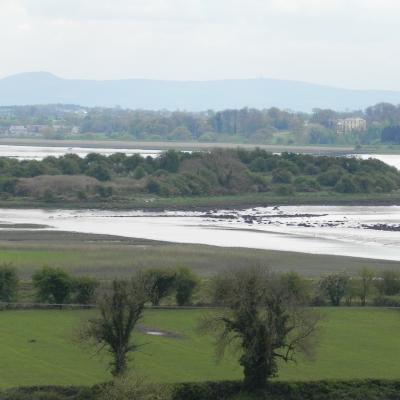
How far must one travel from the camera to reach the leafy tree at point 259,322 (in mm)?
22062

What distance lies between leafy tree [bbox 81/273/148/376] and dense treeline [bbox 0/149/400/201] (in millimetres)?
42171

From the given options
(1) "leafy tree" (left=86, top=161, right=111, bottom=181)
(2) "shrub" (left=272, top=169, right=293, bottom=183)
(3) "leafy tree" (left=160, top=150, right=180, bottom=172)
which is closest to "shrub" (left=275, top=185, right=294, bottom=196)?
(2) "shrub" (left=272, top=169, right=293, bottom=183)

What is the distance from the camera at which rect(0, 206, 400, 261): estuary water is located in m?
45.2

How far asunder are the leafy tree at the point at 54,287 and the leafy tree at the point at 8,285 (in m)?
0.68

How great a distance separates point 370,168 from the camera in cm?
7862

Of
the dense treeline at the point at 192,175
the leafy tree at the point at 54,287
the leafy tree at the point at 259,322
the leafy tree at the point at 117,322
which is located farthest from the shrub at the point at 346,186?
the leafy tree at the point at 117,322

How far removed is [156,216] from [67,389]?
37.1m

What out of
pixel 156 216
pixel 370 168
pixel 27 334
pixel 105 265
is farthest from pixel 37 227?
pixel 370 168

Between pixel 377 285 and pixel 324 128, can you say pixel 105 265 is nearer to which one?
pixel 377 285

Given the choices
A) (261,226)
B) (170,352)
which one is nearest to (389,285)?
(170,352)

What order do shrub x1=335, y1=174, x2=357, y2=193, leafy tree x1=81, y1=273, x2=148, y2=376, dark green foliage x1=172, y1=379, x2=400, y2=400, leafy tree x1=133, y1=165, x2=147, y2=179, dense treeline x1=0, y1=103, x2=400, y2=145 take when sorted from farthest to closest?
dense treeline x1=0, y1=103, x2=400, y2=145
leafy tree x1=133, y1=165, x2=147, y2=179
shrub x1=335, y1=174, x2=357, y2=193
leafy tree x1=81, y1=273, x2=148, y2=376
dark green foliage x1=172, y1=379, x2=400, y2=400

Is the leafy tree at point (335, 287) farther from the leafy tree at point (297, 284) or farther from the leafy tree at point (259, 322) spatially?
the leafy tree at point (259, 322)

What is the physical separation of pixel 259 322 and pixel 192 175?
1988 inches

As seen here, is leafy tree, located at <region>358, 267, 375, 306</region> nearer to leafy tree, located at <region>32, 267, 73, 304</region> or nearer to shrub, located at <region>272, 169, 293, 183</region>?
leafy tree, located at <region>32, 267, 73, 304</region>
